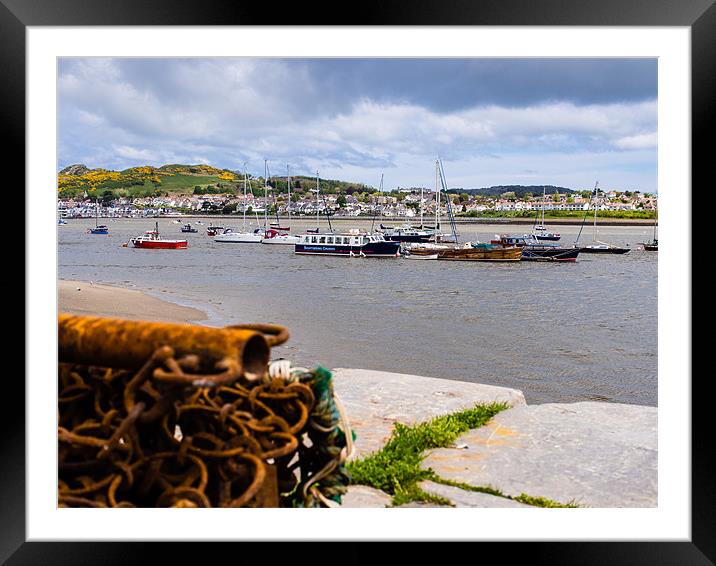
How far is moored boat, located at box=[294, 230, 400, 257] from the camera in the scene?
115 ft

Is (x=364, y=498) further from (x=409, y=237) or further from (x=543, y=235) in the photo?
(x=543, y=235)

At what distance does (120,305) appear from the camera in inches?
605

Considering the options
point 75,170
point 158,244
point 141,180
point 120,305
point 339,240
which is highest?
point 141,180

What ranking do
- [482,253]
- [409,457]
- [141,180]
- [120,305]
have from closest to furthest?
[409,457] → [120,305] → [141,180] → [482,253]

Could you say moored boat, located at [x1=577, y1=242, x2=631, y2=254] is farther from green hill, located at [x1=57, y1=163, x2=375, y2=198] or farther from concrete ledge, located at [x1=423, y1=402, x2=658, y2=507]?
concrete ledge, located at [x1=423, y1=402, x2=658, y2=507]

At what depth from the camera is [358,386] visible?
18.9 feet

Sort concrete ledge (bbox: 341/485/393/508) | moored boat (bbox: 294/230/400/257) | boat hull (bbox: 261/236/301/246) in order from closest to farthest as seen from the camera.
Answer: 1. concrete ledge (bbox: 341/485/393/508)
2. moored boat (bbox: 294/230/400/257)
3. boat hull (bbox: 261/236/301/246)

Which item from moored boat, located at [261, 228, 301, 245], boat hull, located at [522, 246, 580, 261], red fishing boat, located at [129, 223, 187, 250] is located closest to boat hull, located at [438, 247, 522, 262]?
boat hull, located at [522, 246, 580, 261]

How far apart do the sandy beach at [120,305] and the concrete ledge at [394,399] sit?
333 inches

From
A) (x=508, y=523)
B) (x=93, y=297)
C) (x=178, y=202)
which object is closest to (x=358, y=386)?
(x=508, y=523)

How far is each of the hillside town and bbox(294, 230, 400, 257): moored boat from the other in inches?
150

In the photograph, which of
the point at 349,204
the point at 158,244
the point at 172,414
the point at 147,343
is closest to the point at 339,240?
the point at 158,244
